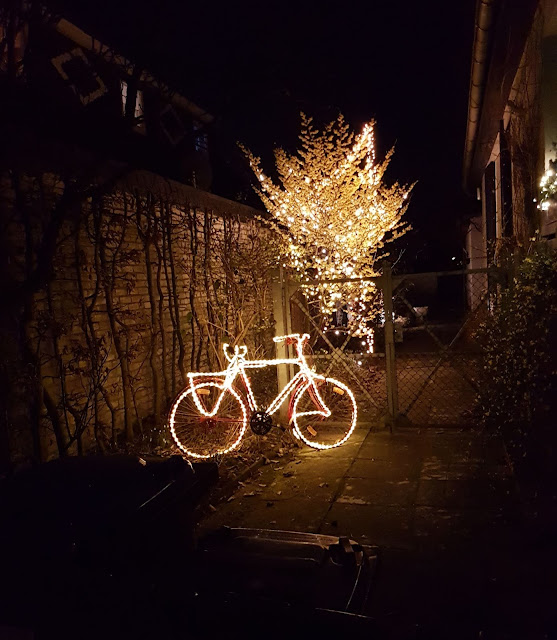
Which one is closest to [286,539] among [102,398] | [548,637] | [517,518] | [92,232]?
[548,637]

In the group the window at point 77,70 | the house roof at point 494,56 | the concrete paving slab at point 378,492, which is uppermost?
the window at point 77,70

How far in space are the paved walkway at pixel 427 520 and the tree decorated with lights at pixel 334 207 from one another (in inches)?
205

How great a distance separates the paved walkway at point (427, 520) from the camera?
9.34ft

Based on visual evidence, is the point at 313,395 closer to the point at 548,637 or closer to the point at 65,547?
the point at 548,637

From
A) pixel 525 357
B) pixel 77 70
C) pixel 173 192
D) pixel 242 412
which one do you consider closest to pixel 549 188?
pixel 525 357

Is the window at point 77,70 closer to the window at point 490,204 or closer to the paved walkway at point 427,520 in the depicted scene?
the paved walkway at point 427,520

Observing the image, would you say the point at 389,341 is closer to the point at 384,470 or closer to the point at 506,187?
the point at 384,470

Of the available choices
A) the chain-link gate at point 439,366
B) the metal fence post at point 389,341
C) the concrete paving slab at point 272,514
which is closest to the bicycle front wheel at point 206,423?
the concrete paving slab at point 272,514

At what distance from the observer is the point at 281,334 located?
261 inches

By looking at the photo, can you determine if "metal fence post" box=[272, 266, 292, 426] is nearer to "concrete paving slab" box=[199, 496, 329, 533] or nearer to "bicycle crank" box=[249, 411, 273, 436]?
"bicycle crank" box=[249, 411, 273, 436]

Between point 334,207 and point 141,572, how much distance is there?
10424mm

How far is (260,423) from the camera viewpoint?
5.93 meters

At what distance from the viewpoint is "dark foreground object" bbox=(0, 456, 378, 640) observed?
168cm

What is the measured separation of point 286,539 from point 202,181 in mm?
8750
